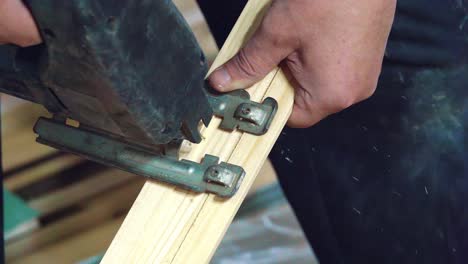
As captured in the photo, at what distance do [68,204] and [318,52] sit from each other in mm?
1295

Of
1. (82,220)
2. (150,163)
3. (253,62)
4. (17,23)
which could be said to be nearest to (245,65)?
(253,62)

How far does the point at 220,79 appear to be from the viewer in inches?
28.7

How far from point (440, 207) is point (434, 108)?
0.44 ft

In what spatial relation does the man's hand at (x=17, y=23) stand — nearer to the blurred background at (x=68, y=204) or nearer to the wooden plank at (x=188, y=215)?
the wooden plank at (x=188, y=215)

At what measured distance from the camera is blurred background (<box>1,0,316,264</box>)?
1.75m

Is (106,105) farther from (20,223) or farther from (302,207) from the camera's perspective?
(20,223)

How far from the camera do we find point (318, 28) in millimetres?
683

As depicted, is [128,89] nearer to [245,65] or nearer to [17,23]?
[17,23]

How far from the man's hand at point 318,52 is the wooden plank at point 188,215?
0.14 feet

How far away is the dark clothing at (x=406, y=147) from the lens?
2.86ft

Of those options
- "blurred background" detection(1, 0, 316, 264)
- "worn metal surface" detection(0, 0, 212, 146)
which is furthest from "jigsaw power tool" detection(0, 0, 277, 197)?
"blurred background" detection(1, 0, 316, 264)

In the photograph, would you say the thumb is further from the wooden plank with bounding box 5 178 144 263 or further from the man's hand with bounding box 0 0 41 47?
the wooden plank with bounding box 5 178 144 263

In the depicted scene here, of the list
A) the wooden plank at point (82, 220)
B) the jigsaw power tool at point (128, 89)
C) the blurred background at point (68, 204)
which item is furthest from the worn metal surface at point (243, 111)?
the wooden plank at point (82, 220)

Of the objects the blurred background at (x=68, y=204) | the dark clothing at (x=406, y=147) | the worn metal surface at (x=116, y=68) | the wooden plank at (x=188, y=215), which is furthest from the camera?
the blurred background at (x=68, y=204)
